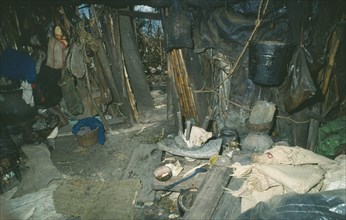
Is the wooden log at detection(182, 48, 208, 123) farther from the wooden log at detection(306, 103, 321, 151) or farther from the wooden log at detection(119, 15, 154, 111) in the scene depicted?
the wooden log at detection(119, 15, 154, 111)

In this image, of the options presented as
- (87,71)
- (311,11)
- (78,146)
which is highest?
(311,11)

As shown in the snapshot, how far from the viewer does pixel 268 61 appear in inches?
199

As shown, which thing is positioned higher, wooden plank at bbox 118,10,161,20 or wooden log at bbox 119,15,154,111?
wooden plank at bbox 118,10,161,20

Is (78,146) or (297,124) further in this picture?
(78,146)

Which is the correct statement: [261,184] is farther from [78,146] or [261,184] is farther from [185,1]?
[78,146]

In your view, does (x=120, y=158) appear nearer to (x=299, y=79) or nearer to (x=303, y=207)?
(x=299, y=79)

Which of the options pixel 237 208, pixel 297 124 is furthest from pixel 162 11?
pixel 237 208

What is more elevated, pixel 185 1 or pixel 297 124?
pixel 185 1

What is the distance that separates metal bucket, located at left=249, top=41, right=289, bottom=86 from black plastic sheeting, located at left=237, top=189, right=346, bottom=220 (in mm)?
2441

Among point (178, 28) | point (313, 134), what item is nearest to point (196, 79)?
point (178, 28)

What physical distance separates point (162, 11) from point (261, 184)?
4243 millimetres

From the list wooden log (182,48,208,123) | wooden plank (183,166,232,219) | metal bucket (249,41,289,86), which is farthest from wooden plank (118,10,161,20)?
wooden plank (183,166,232,219)

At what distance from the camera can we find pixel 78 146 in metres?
7.51

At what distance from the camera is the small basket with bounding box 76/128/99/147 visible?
7.22m
